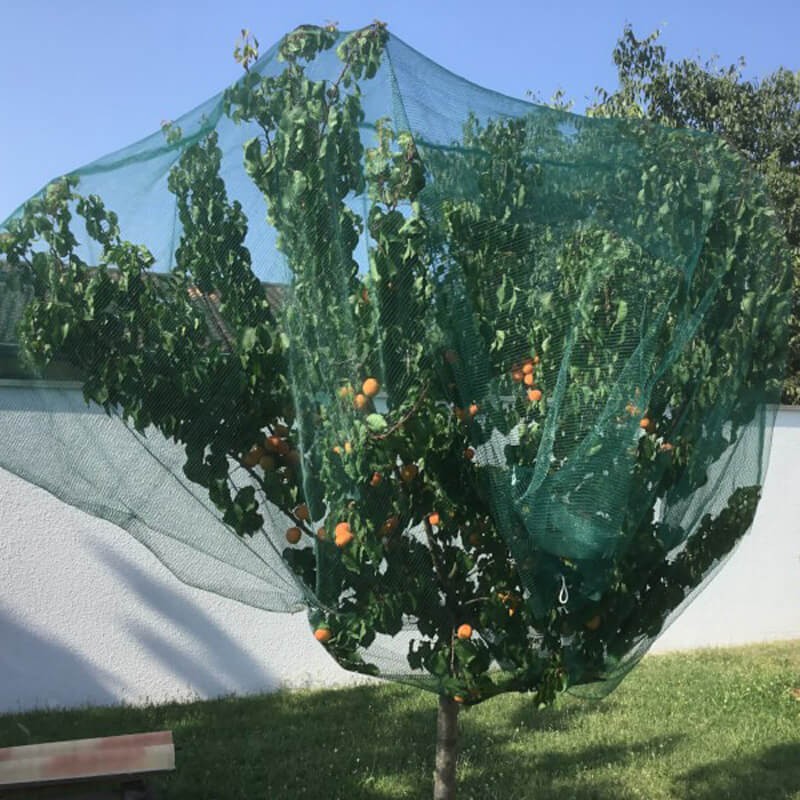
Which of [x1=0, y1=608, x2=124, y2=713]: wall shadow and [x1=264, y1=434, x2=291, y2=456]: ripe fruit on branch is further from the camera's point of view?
[x1=0, y1=608, x2=124, y2=713]: wall shadow

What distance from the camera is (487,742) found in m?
5.85

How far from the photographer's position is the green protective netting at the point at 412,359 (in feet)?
9.00

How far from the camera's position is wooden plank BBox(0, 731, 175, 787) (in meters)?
3.82

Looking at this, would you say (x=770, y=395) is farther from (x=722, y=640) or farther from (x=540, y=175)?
(x=722, y=640)

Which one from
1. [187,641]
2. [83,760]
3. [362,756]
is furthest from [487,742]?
[83,760]

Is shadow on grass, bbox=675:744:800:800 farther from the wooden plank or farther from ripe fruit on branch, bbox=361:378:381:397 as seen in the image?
ripe fruit on branch, bbox=361:378:381:397

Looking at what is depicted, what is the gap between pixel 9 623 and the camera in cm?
641

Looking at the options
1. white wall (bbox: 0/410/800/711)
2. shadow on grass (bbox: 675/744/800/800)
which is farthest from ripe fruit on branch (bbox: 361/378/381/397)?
white wall (bbox: 0/410/800/711)

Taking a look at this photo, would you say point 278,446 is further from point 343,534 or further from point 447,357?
point 447,357

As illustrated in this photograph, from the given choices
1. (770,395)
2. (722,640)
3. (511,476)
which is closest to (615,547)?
(511,476)

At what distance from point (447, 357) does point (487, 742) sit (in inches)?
142

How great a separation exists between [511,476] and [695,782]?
3289 millimetres

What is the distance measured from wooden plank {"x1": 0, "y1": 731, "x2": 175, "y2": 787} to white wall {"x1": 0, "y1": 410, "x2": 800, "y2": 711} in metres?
2.48

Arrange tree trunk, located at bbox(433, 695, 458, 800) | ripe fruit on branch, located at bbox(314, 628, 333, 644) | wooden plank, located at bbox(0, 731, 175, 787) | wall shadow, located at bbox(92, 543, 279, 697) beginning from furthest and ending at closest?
1. wall shadow, located at bbox(92, 543, 279, 697)
2. wooden plank, located at bbox(0, 731, 175, 787)
3. tree trunk, located at bbox(433, 695, 458, 800)
4. ripe fruit on branch, located at bbox(314, 628, 333, 644)
